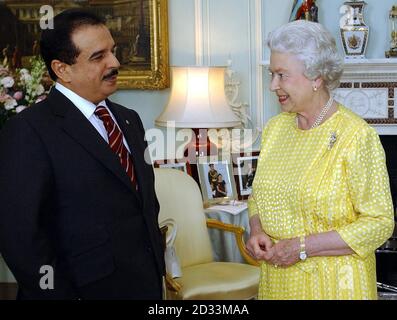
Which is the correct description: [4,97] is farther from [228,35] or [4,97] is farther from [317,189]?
[228,35]

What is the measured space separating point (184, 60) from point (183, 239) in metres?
1.67

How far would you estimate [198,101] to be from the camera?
4.42 m

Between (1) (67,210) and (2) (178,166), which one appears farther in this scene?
(2) (178,166)

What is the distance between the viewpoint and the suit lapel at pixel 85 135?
2059 millimetres

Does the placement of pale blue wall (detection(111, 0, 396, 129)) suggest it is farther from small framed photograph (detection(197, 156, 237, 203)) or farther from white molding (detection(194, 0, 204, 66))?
small framed photograph (detection(197, 156, 237, 203))

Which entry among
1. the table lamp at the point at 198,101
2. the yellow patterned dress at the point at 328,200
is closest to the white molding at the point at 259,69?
the table lamp at the point at 198,101

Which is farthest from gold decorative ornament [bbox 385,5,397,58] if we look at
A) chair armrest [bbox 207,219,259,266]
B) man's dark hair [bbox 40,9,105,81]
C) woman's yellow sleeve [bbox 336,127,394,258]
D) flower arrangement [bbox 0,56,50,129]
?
man's dark hair [bbox 40,9,105,81]

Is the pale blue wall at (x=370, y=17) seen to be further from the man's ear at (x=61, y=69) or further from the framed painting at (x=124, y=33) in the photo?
the man's ear at (x=61, y=69)

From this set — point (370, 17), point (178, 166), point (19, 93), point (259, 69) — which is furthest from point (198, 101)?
point (370, 17)

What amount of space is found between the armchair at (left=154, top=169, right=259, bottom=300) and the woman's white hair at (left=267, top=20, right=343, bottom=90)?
1.73m

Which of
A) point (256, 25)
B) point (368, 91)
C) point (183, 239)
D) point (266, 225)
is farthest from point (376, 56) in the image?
point (266, 225)

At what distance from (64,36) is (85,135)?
0.32 m

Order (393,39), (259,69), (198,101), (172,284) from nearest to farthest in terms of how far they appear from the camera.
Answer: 1. (172,284)
2. (198,101)
3. (393,39)
4. (259,69)

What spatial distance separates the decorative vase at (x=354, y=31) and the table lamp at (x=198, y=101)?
0.89 meters
